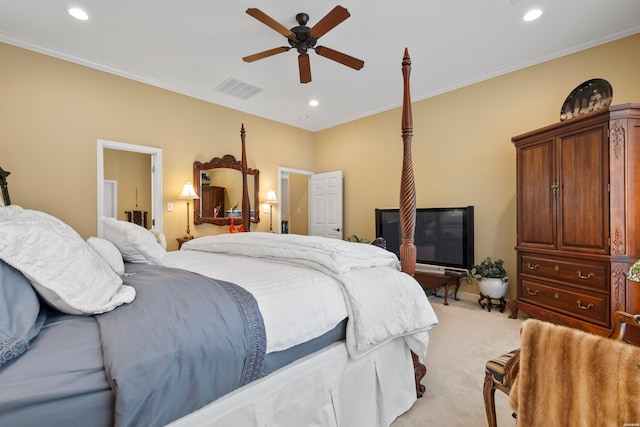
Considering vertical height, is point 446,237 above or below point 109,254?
below

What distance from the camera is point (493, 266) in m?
3.68


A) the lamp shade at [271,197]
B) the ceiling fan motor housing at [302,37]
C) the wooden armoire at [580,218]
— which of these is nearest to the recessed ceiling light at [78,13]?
the ceiling fan motor housing at [302,37]

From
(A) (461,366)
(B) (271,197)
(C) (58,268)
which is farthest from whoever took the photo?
(B) (271,197)

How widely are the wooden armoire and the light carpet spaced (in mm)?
479

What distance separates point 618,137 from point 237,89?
14.1ft

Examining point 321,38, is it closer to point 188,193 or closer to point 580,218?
point 188,193

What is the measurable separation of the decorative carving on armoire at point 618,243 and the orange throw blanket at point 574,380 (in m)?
2.35

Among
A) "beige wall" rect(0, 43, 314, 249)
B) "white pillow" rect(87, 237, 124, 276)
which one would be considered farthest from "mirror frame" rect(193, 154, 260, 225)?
"white pillow" rect(87, 237, 124, 276)

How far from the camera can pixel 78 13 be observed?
2.74 metres

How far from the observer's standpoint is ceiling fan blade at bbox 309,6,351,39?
7.74 ft

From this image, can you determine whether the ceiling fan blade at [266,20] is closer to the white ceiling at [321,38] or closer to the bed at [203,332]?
the white ceiling at [321,38]

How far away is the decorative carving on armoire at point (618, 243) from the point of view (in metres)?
2.43

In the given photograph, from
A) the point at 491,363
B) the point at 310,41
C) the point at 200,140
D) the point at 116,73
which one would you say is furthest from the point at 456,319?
the point at 116,73

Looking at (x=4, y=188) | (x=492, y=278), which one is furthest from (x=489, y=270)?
(x=4, y=188)
